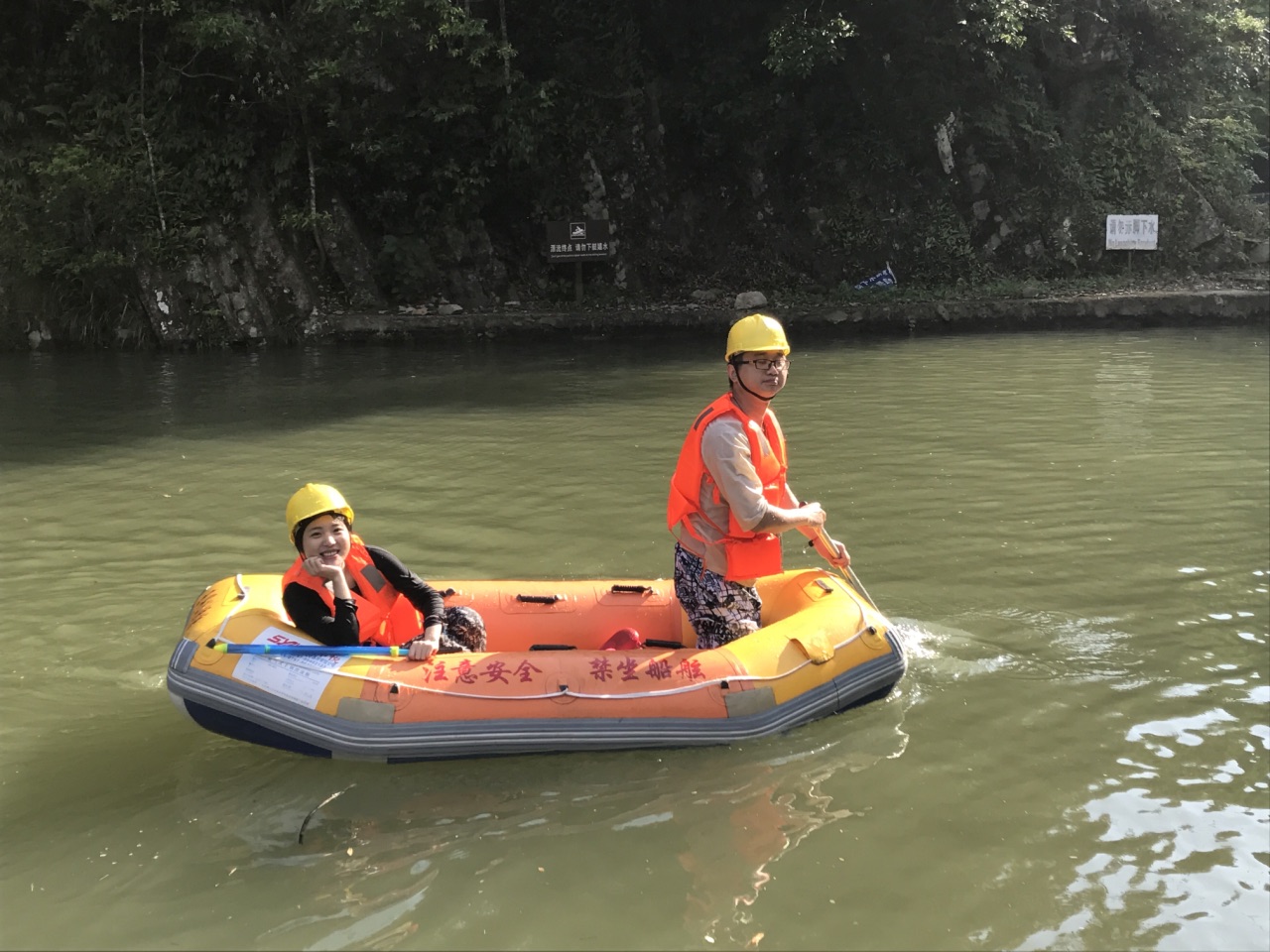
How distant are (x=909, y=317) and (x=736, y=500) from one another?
1361cm

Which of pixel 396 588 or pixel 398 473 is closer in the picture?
pixel 396 588

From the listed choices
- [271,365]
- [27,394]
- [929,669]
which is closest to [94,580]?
[929,669]

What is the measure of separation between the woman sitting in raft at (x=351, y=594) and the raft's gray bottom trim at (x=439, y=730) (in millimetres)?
327

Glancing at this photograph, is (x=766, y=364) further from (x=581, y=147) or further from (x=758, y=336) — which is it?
(x=581, y=147)

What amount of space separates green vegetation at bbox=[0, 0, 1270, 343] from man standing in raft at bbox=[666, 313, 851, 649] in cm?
1354

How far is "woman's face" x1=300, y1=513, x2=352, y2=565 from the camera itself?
406 cm

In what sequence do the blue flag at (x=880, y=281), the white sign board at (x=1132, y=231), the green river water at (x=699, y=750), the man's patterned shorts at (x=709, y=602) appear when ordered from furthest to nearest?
the white sign board at (x=1132, y=231)
the blue flag at (x=880, y=281)
the man's patterned shorts at (x=709, y=602)
the green river water at (x=699, y=750)

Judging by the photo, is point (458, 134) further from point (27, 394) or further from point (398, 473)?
point (398, 473)

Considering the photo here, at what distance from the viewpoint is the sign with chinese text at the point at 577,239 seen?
58.0 ft

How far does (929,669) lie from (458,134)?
15.2 meters

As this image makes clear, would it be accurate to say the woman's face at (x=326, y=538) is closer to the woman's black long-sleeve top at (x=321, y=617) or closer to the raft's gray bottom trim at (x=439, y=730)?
the woman's black long-sleeve top at (x=321, y=617)

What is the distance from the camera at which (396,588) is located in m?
4.39

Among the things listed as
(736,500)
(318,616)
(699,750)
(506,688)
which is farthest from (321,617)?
(736,500)

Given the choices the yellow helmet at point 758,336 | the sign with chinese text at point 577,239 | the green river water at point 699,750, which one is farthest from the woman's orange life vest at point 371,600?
the sign with chinese text at point 577,239
